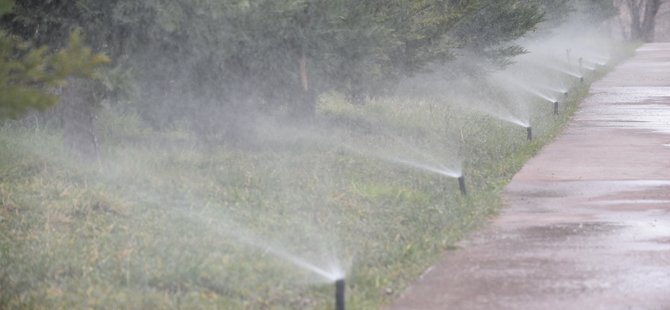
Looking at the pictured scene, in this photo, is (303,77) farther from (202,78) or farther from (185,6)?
(185,6)

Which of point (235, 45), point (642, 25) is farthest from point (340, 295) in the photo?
point (642, 25)

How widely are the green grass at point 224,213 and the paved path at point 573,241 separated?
275 mm

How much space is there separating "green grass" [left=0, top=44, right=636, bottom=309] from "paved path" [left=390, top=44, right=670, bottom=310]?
275 millimetres

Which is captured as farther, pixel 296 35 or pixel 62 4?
pixel 296 35

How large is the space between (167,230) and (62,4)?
3.50 metres

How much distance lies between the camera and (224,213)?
31.2 feet

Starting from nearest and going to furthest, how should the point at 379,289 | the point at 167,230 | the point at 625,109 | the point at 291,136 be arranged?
1. the point at 379,289
2. the point at 167,230
3. the point at 291,136
4. the point at 625,109

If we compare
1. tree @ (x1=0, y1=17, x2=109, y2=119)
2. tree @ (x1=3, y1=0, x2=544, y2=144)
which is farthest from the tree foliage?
tree @ (x1=0, y1=17, x2=109, y2=119)

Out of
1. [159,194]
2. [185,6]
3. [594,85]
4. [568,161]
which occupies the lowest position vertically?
[594,85]

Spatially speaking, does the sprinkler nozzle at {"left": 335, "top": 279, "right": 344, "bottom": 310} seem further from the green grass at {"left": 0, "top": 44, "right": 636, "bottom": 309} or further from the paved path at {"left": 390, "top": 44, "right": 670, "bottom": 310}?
the paved path at {"left": 390, "top": 44, "right": 670, "bottom": 310}

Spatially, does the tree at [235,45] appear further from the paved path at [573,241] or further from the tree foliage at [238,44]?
the paved path at [573,241]

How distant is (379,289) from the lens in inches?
290

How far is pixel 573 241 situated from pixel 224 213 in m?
2.74

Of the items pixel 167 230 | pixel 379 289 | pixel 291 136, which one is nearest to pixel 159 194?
pixel 167 230
